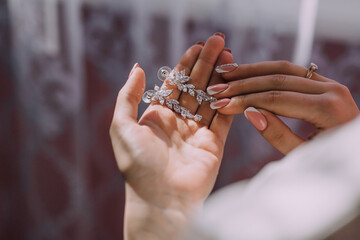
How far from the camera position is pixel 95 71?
3.55 feet

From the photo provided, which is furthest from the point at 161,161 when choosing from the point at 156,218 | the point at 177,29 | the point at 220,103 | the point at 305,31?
the point at 305,31

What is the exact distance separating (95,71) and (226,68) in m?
0.62

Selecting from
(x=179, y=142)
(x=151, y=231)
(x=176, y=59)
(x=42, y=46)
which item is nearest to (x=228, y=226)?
(x=151, y=231)

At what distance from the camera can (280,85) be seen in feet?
2.12

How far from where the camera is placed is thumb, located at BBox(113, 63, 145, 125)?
22.7 inches

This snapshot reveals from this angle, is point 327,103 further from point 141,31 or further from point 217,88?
point 141,31

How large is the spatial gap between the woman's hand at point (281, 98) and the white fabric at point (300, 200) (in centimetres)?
30

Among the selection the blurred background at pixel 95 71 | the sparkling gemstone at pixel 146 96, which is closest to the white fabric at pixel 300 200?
the sparkling gemstone at pixel 146 96

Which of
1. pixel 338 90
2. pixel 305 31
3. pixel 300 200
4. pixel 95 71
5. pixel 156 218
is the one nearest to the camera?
pixel 300 200

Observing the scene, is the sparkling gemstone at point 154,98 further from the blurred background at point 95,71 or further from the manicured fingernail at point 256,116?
the blurred background at point 95,71

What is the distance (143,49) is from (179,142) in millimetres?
539

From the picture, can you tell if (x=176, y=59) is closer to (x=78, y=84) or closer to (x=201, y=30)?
(x=201, y=30)

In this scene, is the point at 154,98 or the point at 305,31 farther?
the point at 305,31

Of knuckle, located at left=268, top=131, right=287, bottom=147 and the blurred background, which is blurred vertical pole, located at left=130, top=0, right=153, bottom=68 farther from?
knuckle, located at left=268, top=131, right=287, bottom=147
